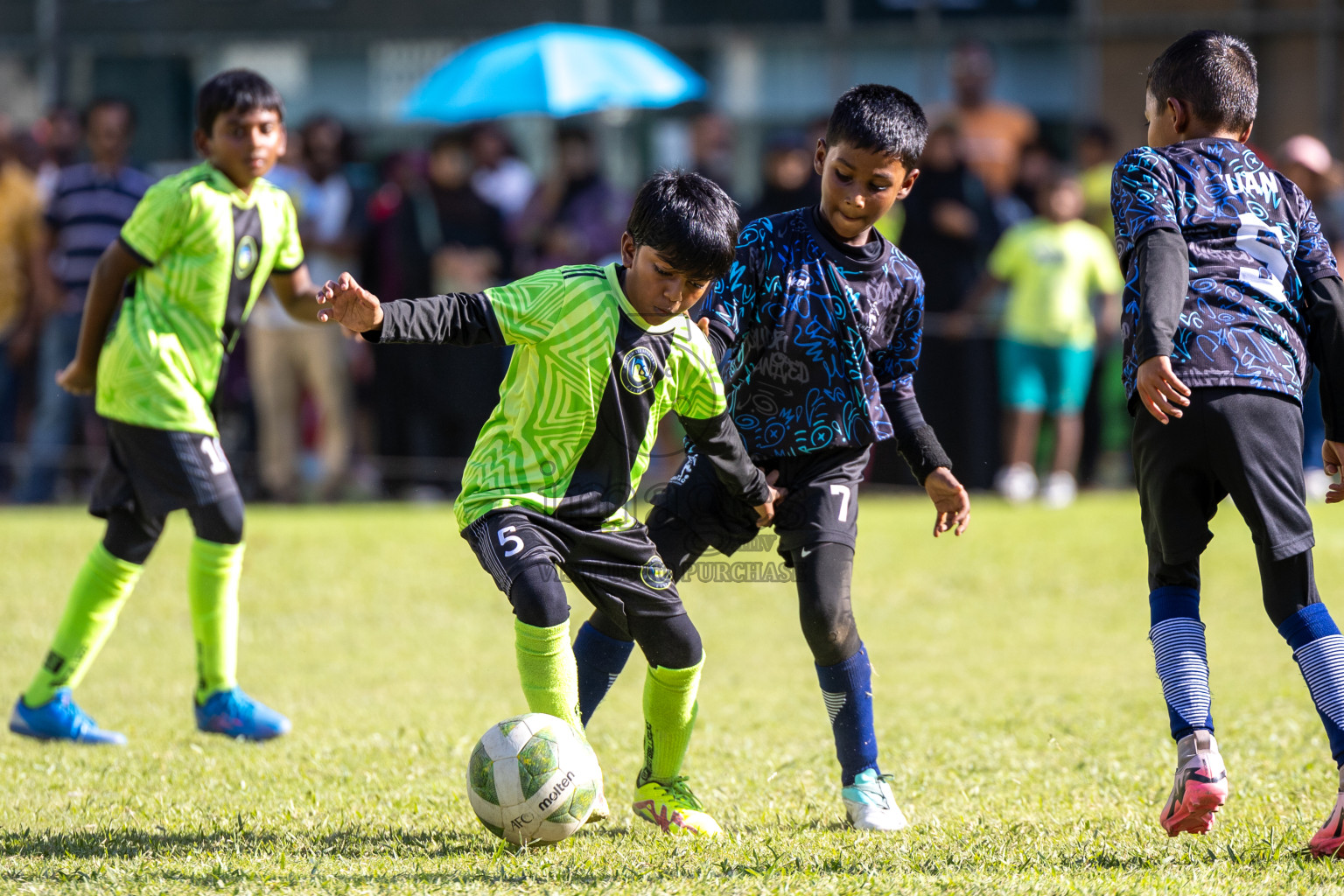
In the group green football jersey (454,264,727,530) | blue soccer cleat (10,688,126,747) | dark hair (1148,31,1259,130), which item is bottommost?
blue soccer cleat (10,688,126,747)

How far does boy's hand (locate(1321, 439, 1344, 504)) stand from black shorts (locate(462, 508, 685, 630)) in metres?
1.75

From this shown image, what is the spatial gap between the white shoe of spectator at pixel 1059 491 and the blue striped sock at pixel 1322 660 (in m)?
7.05

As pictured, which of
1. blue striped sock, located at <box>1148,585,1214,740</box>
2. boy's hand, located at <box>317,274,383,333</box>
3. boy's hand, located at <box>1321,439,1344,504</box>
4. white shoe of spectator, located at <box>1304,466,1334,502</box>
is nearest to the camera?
boy's hand, located at <box>317,274,383,333</box>

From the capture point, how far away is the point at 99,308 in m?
5.36

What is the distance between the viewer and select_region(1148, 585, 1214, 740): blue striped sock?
12.9 feet

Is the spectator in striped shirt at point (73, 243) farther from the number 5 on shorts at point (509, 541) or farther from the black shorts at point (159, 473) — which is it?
the number 5 on shorts at point (509, 541)

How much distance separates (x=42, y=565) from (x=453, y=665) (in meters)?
Result: 3.28

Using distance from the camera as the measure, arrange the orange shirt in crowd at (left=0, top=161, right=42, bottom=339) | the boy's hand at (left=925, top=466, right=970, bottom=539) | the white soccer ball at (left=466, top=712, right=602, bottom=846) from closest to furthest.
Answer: the white soccer ball at (left=466, top=712, right=602, bottom=846) → the boy's hand at (left=925, top=466, right=970, bottom=539) → the orange shirt in crowd at (left=0, top=161, right=42, bottom=339)

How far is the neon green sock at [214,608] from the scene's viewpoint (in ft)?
17.8

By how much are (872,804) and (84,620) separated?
2.90 metres

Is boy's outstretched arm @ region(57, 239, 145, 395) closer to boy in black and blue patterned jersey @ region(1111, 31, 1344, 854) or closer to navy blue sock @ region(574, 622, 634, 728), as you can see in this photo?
navy blue sock @ region(574, 622, 634, 728)

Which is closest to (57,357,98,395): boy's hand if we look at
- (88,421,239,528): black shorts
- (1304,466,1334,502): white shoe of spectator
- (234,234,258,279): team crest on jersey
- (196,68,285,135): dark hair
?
(88,421,239,528): black shorts

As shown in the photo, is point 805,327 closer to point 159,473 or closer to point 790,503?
point 790,503

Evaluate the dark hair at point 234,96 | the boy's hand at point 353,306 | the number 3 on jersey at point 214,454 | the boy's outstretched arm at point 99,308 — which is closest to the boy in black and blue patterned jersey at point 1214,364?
the boy's hand at point 353,306
